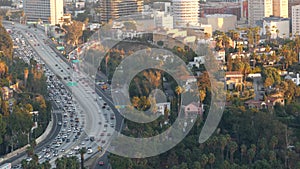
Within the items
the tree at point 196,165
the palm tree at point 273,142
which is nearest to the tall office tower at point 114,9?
the palm tree at point 273,142

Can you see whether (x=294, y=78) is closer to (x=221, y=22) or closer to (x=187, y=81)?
(x=187, y=81)

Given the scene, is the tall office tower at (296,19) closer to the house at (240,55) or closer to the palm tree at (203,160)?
the house at (240,55)

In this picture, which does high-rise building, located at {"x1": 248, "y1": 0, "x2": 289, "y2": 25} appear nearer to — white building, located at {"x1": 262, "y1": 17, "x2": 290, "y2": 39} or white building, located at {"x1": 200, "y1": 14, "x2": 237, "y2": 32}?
white building, located at {"x1": 200, "y1": 14, "x2": 237, "y2": 32}

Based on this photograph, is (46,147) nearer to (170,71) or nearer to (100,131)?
(100,131)

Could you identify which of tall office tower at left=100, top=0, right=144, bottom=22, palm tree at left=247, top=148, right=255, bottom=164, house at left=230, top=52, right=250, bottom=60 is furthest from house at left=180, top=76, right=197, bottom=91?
tall office tower at left=100, top=0, right=144, bottom=22

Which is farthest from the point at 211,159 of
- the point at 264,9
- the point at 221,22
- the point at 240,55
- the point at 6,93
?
the point at 264,9
